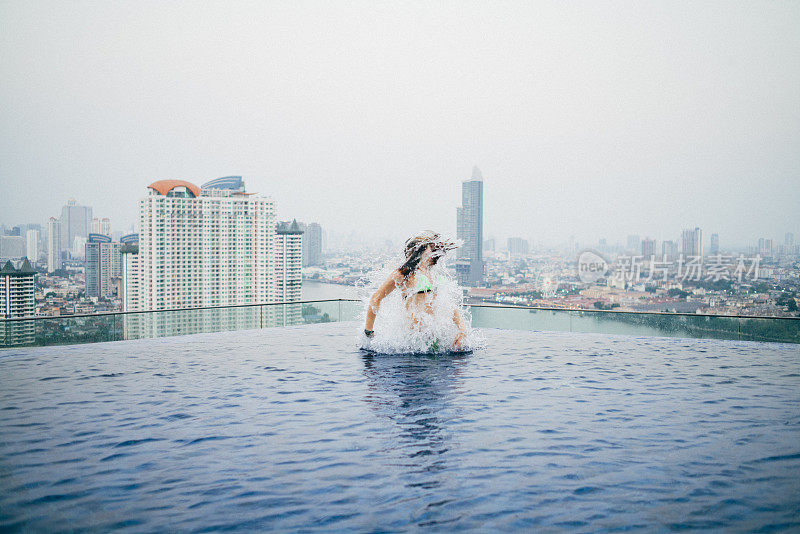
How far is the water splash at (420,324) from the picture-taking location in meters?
7.59

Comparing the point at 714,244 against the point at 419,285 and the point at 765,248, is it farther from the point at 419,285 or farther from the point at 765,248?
the point at 419,285

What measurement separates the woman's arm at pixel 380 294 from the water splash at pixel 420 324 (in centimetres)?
6

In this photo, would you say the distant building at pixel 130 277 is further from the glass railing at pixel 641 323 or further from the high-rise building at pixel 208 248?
the glass railing at pixel 641 323

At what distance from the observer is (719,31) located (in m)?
21.1

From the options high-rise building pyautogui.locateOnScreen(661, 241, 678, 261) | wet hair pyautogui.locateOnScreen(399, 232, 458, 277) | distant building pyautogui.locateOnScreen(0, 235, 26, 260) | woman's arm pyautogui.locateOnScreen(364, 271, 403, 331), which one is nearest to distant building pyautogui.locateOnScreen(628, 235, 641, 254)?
high-rise building pyautogui.locateOnScreen(661, 241, 678, 261)

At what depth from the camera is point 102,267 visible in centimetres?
2188

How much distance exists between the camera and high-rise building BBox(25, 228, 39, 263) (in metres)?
24.0

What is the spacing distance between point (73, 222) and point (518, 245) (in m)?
23.1

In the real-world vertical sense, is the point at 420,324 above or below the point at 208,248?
below

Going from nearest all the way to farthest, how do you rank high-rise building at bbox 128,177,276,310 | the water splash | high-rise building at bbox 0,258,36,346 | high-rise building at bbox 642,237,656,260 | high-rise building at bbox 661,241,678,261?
the water splash < high-rise building at bbox 0,258,36,346 < high-rise building at bbox 661,241,678,261 < high-rise building at bbox 642,237,656,260 < high-rise building at bbox 128,177,276,310

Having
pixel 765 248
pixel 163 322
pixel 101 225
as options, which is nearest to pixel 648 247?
pixel 765 248

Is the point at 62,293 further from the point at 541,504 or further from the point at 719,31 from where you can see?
the point at 719,31

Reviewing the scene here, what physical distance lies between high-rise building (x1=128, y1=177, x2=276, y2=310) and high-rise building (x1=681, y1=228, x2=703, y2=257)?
1457 cm

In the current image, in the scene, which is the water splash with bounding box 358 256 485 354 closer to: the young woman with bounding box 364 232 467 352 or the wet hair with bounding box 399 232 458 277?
the young woman with bounding box 364 232 467 352
